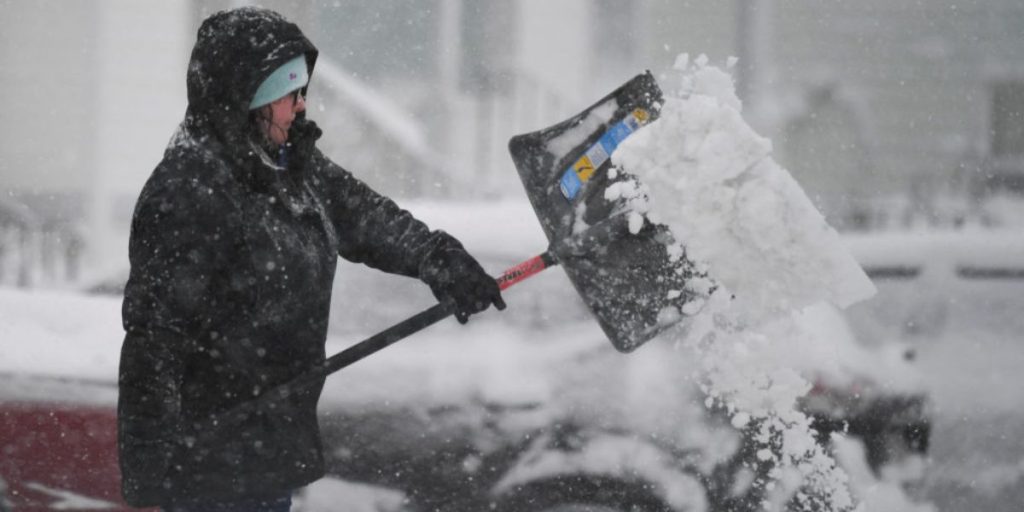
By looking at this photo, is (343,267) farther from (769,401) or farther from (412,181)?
(412,181)

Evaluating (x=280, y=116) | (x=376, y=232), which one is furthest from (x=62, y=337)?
(x=280, y=116)

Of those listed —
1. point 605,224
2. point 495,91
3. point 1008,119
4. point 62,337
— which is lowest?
point 605,224

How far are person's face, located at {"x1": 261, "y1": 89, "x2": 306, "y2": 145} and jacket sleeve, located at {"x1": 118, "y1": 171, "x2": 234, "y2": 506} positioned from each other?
0.78ft

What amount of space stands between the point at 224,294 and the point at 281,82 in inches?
18.0

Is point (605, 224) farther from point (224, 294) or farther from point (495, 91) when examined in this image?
point (495, 91)

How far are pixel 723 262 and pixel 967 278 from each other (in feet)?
17.5

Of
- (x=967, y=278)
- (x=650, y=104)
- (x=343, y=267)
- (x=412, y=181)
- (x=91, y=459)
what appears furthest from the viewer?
(x=412, y=181)

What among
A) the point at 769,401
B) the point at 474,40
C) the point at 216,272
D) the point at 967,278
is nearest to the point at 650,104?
the point at 769,401

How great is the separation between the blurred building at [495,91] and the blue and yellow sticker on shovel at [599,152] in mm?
4895

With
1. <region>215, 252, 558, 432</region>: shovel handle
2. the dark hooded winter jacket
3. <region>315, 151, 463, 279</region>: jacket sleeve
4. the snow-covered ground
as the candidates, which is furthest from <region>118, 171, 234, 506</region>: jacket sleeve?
the snow-covered ground

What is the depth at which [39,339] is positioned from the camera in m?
3.86

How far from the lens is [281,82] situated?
2.15 metres

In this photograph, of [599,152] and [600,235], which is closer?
[600,235]

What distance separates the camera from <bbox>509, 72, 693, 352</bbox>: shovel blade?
245 cm
